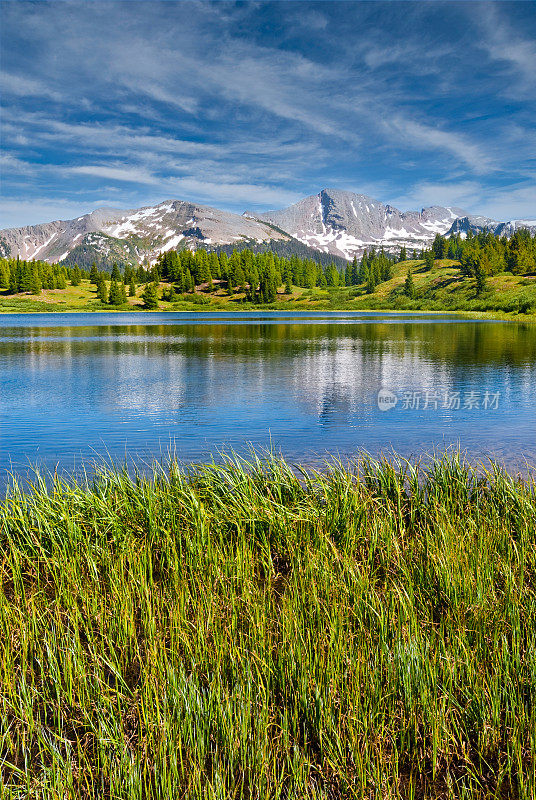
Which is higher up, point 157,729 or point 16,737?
point 157,729

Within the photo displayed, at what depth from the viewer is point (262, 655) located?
6082mm

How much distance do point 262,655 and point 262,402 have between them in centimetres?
2385

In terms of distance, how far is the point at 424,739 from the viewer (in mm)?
5152

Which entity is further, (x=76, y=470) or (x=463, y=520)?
(x=76, y=470)

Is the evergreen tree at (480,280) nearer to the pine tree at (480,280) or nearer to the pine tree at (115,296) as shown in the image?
the pine tree at (480,280)

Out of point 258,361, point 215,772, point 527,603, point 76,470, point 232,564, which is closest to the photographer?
point 215,772

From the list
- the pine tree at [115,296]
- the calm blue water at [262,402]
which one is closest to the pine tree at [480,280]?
the pine tree at [115,296]

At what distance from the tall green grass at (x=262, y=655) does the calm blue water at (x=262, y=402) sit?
7.91 m

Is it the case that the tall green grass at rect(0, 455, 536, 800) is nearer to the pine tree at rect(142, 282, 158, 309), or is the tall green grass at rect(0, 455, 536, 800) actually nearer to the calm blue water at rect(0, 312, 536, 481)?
the calm blue water at rect(0, 312, 536, 481)

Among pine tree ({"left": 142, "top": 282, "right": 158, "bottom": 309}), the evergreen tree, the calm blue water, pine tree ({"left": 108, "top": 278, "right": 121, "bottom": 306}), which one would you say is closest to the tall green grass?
the calm blue water

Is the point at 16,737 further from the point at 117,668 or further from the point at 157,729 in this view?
the point at 157,729

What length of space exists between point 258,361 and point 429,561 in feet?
136

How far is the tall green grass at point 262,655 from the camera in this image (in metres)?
4.91

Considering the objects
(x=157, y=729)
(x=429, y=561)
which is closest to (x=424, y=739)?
(x=157, y=729)
